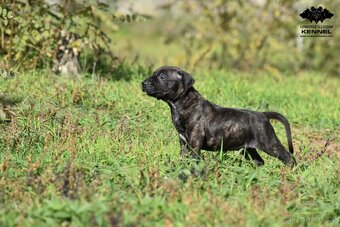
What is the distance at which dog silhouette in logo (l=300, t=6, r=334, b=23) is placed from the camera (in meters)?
13.7

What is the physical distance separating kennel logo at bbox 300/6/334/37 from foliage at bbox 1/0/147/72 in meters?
5.25

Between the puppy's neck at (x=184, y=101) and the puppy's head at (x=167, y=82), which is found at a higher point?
the puppy's head at (x=167, y=82)

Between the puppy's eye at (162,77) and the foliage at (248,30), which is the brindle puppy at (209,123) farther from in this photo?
the foliage at (248,30)

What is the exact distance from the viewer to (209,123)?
6.83 m

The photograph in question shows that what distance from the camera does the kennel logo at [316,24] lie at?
13.8m

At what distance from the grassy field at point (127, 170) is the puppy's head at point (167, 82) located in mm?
721

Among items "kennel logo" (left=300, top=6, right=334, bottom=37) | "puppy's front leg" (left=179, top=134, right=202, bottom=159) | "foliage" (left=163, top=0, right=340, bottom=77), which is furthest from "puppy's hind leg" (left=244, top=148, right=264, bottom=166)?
"kennel logo" (left=300, top=6, right=334, bottom=37)

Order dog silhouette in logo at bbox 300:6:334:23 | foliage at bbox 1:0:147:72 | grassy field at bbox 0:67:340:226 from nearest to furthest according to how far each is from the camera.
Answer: grassy field at bbox 0:67:340:226, foliage at bbox 1:0:147:72, dog silhouette in logo at bbox 300:6:334:23

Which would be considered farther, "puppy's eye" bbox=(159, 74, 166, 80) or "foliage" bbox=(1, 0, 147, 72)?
"foliage" bbox=(1, 0, 147, 72)

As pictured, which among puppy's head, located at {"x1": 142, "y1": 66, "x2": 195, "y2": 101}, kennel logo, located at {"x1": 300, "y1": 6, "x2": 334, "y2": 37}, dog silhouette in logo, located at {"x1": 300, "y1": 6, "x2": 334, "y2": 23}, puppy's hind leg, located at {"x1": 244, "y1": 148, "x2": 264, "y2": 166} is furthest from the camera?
kennel logo, located at {"x1": 300, "y1": 6, "x2": 334, "y2": 37}

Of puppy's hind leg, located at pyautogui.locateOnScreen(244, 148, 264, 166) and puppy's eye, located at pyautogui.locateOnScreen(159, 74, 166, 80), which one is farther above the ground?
puppy's eye, located at pyautogui.locateOnScreen(159, 74, 166, 80)

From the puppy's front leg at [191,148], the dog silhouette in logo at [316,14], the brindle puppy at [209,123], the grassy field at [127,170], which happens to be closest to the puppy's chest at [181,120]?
the brindle puppy at [209,123]

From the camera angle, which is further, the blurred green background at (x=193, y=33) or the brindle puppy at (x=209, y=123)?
the blurred green background at (x=193, y=33)

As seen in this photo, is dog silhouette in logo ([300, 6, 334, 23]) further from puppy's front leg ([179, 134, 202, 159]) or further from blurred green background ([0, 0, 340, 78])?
puppy's front leg ([179, 134, 202, 159])
